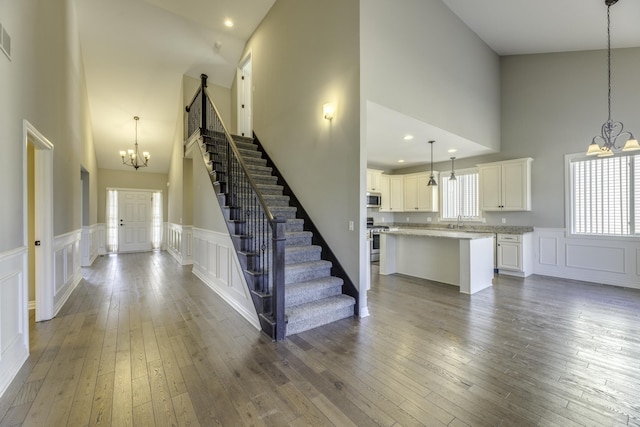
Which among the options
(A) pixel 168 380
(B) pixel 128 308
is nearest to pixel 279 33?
(B) pixel 128 308

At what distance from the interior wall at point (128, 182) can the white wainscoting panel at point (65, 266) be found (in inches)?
179

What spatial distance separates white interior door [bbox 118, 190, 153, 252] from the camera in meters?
9.07

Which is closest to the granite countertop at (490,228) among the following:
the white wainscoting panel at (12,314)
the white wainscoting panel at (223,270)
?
the white wainscoting panel at (223,270)

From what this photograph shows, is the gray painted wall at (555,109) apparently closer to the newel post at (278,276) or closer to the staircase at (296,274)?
the staircase at (296,274)

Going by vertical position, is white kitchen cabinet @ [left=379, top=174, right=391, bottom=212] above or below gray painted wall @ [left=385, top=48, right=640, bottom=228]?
below

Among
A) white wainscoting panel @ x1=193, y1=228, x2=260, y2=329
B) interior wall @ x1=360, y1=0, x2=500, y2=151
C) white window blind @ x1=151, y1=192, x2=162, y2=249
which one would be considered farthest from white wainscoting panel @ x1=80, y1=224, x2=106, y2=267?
interior wall @ x1=360, y1=0, x2=500, y2=151

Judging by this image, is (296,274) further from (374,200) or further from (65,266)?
(374,200)

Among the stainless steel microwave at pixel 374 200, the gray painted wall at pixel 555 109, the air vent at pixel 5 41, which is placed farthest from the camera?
the stainless steel microwave at pixel 374 200

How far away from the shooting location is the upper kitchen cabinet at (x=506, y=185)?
225 inches

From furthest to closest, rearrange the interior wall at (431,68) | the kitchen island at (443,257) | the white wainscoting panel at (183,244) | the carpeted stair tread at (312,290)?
1. the white wainscoting panel at (183,244)
2. the kitchen island at (443,257)
3. the interior wall at (431,68)
4. the carpeted stair tread at (312,290)

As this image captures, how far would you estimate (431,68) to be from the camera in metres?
4.45

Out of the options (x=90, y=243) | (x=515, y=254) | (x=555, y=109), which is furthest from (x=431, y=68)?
(x=90, y=243)

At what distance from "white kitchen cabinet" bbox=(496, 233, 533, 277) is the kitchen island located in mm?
869

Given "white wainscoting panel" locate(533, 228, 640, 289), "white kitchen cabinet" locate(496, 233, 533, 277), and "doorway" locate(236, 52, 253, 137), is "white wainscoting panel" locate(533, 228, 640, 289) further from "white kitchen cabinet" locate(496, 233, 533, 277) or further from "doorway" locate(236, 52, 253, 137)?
"doorway" locate(236, 52, 253, 137)
